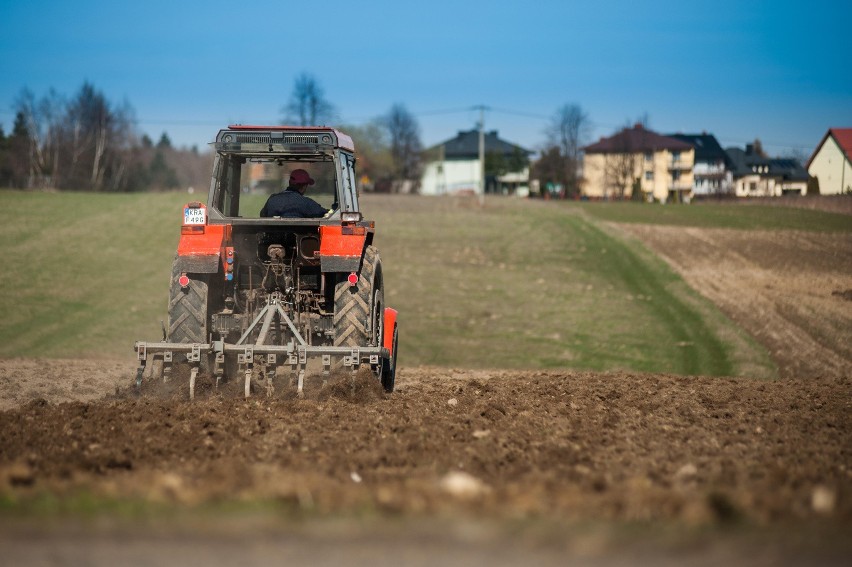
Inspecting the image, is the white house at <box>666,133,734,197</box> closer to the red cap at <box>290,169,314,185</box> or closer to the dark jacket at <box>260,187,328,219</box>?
the red cap at <box>290,169,314,185</box>

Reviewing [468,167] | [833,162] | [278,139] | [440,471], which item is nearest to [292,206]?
[278,139]

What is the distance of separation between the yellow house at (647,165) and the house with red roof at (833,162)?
27.8 metres

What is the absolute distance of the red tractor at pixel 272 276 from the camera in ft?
28.0

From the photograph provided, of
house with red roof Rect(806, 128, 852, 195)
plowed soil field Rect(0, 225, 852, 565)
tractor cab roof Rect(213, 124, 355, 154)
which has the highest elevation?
house with red roof Rect(806, 128, 852, 195)

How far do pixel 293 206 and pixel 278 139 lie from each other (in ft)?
2.20

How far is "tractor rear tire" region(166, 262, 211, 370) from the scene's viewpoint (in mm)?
8781

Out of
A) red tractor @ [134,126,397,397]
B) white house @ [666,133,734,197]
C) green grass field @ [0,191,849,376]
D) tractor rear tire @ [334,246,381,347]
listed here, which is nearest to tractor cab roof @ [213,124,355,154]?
red tractor @ [134,126,397,397]

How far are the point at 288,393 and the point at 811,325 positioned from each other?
13.9 metres

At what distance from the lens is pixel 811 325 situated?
1927 cm

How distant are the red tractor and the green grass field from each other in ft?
20.4

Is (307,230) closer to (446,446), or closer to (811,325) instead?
(446,446)

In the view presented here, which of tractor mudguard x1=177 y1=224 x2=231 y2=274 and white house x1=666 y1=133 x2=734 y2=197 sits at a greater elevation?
white house x1=666 y1=133 x2=734 y2=197

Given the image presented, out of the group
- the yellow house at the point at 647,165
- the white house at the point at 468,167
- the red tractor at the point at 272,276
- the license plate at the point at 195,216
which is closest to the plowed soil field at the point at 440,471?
the red tractor at the point at 272,276

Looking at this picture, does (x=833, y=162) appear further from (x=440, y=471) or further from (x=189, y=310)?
(x=440, y=471)
